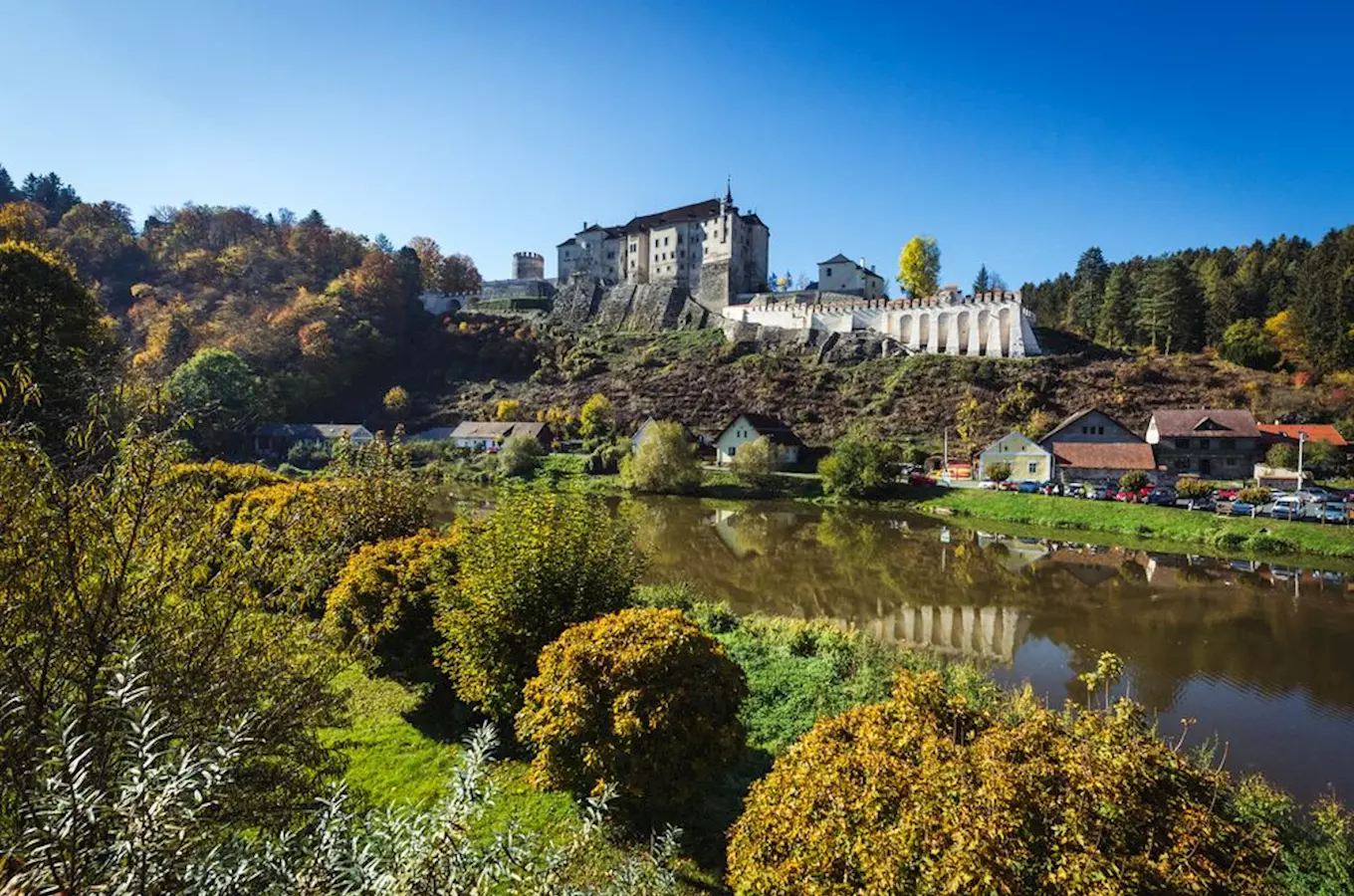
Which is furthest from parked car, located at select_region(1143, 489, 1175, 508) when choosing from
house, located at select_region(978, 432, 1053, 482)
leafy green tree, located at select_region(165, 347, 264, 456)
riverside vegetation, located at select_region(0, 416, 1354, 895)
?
leafy green tree, located at select_region(165, 347, 264, 456)

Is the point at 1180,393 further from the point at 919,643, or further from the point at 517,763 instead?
the point at 517,763

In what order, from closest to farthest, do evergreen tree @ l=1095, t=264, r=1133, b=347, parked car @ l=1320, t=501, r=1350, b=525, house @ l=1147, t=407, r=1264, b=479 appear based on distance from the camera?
parked car @ l=1320, t=501, r=1350, b=525 → house @ l=1147, t=407, r=1264, b=479 → evergreen tree @ l=1095, t=264, r=1133, b=347

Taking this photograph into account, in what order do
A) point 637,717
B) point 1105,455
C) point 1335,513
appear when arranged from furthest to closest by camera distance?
point 1105,455 → point 1335,513 → point 637,717

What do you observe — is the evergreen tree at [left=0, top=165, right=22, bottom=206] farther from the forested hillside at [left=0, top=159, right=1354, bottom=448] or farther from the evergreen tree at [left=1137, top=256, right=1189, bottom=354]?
the evergreen tree at [left=1137, top=256, right=1189, bottom=354]

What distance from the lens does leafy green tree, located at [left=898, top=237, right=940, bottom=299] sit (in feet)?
278

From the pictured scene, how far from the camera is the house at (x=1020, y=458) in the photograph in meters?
43.5

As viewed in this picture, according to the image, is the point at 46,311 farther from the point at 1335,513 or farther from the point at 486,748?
the point at 1335,513

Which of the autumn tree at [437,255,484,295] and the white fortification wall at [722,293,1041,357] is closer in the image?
the white fortification wall at [722,293,1041,357]

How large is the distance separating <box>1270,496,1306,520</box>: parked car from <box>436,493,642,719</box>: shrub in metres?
36.0

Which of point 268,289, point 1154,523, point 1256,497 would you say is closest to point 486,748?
point 1154,523

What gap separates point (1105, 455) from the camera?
43.3 meters

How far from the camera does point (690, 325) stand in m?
85.3

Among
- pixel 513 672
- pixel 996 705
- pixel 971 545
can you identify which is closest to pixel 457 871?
pixel 513 672

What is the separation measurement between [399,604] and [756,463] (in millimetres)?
36553
